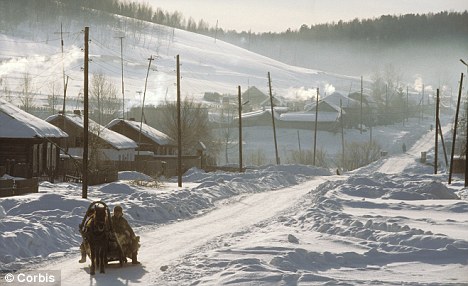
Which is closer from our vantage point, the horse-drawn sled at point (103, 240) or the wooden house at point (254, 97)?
the horse-drawn sled at point (103, 240)

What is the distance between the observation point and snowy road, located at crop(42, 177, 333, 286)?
1592 centimetres

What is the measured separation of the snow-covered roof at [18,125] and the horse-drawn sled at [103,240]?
31290mm

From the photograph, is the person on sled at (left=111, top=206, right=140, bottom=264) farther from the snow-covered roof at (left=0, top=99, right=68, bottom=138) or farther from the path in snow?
the path in snow

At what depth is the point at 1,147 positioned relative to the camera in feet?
162

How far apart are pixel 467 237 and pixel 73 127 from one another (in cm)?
5046

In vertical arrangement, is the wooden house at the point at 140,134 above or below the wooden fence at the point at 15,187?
above

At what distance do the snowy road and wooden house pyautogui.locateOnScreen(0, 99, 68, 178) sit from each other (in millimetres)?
14319

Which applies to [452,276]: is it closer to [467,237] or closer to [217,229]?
[467,237]

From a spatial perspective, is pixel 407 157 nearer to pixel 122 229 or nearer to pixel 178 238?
pixel 178 238

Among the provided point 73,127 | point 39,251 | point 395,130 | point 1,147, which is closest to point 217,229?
point 39,251

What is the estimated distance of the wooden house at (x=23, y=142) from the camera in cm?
4706

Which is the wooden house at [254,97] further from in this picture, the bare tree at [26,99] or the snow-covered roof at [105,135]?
the snow-covered roof at [105,135]

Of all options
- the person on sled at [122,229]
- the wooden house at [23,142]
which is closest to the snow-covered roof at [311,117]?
the wooden house at [23,142]

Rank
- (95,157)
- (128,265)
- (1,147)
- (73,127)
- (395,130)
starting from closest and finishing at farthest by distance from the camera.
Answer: (128,265), (1,147), (95,157), (73,127), (395,130)
